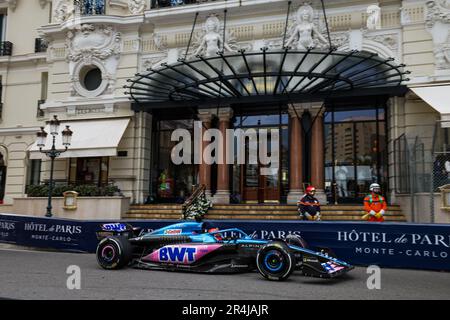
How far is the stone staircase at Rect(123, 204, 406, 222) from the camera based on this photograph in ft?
51.0

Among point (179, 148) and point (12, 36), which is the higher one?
point (12, 36)

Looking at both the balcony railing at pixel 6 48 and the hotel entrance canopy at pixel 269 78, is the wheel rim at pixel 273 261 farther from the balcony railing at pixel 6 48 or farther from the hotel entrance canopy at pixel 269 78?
the balcony railing at pixel 6 48

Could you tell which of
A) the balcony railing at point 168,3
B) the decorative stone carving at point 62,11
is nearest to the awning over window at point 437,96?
the balcony railing at point 168,3

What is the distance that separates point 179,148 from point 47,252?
8.64 meters

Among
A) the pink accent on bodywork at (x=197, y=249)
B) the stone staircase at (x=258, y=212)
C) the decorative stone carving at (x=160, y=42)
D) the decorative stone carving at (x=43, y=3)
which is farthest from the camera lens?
the decorative stone carving at (x=43, y=3)

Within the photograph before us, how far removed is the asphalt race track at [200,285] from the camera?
6.79 meters

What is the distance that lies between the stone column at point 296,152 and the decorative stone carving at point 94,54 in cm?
849

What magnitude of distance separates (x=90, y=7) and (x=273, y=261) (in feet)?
57.5

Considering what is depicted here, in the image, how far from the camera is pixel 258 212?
54.4 ft

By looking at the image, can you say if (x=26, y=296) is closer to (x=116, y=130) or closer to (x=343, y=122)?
(x=116, y=130)

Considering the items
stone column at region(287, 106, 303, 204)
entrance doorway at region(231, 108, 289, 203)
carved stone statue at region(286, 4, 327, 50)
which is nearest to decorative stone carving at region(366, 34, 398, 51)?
carved stone statue at region(286, 4, 327, 50)

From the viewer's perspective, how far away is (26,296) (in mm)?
6559

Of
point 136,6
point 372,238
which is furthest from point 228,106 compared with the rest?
point 372,238
